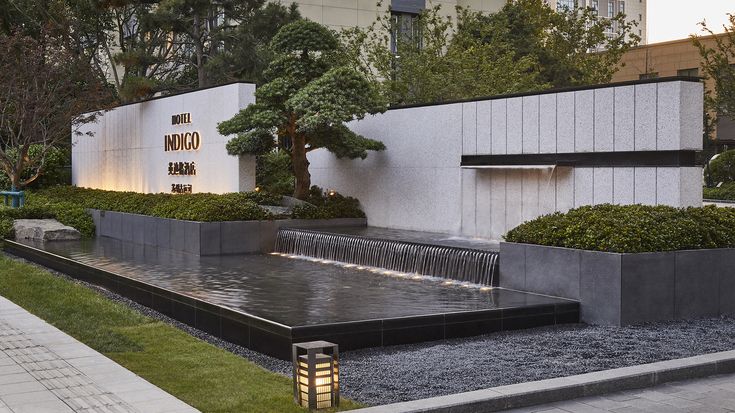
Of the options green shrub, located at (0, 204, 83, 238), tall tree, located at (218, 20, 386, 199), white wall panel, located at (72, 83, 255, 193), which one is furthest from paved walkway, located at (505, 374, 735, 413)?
green shrub, located at (0, 204, 83, 238)

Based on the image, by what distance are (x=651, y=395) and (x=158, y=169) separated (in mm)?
21796

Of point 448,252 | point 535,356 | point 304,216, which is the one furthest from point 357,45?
point 535,356

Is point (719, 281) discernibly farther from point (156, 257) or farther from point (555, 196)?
point (156, 257)

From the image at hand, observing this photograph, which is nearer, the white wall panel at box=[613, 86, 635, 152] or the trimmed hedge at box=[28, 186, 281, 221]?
the white wall panel at box=[613, 86, 635, 152]

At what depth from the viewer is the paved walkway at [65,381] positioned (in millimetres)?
7734

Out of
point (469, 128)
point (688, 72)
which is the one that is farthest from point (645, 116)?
point (688, 72)

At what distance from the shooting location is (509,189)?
18719 millimetres

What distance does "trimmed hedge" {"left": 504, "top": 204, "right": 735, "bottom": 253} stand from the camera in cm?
1226

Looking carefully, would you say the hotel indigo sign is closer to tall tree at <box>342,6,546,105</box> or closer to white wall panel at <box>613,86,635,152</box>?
tall tree at <box>342,6,546,105</box>

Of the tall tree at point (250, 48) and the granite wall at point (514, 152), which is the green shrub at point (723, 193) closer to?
the tall tree at point (250, 48)

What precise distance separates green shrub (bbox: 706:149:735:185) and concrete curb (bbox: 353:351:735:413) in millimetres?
33659

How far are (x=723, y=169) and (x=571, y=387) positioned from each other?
36.0m

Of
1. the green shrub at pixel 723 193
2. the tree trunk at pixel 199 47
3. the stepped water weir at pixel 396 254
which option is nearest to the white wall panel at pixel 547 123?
the stepped water weir at pixel 396 254

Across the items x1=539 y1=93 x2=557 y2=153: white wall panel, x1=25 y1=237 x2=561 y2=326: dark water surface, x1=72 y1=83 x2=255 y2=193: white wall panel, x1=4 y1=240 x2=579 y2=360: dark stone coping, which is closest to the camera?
x1=4 y1=240 x2=579 y2=360: dark stone coping
